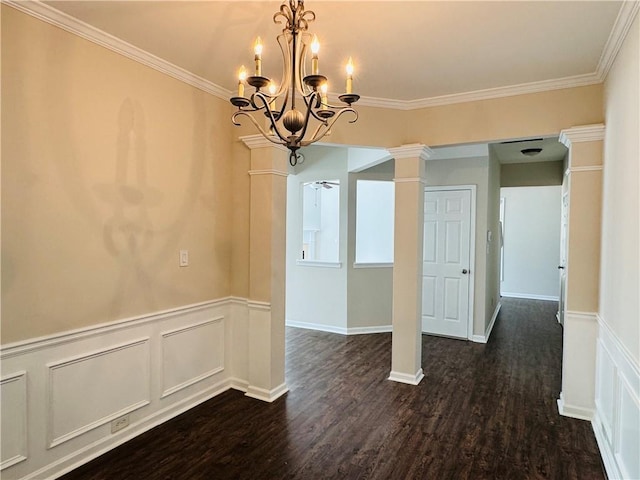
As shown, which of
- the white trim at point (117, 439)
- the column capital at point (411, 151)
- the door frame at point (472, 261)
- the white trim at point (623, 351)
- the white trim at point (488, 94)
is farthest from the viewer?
the door frame at point (472, 261)

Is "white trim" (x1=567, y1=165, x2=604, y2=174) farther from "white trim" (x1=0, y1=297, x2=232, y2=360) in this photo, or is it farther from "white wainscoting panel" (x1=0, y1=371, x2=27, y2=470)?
"white wainscoting panel" (x1=0, y1=371, x2=27, y2=470)

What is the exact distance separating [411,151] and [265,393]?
2463mm

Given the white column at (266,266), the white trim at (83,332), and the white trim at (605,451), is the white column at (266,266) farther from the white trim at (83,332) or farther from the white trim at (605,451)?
the white trim at (605,451)

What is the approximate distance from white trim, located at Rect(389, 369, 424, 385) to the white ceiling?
Result: 2.57 m

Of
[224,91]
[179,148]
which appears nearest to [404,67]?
[224,91]

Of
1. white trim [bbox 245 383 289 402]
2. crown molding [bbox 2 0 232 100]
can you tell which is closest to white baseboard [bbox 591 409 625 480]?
white trim [bbox 245 383 289 402]

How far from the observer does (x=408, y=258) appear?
3473 millimetres

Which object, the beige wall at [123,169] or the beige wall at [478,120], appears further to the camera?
the beige wall at [478,120]

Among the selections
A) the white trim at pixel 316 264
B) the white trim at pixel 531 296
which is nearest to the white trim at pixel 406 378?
the white trim at pixel 316 264

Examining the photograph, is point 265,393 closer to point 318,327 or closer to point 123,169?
point 123,169

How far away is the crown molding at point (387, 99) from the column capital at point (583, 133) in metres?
0.36

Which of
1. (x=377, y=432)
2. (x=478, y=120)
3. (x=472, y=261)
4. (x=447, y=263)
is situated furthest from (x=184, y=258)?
(x=472, y=261)

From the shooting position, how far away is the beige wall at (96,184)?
1972mm

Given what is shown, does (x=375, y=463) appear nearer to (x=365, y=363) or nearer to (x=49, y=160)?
(x=365, y=363)
